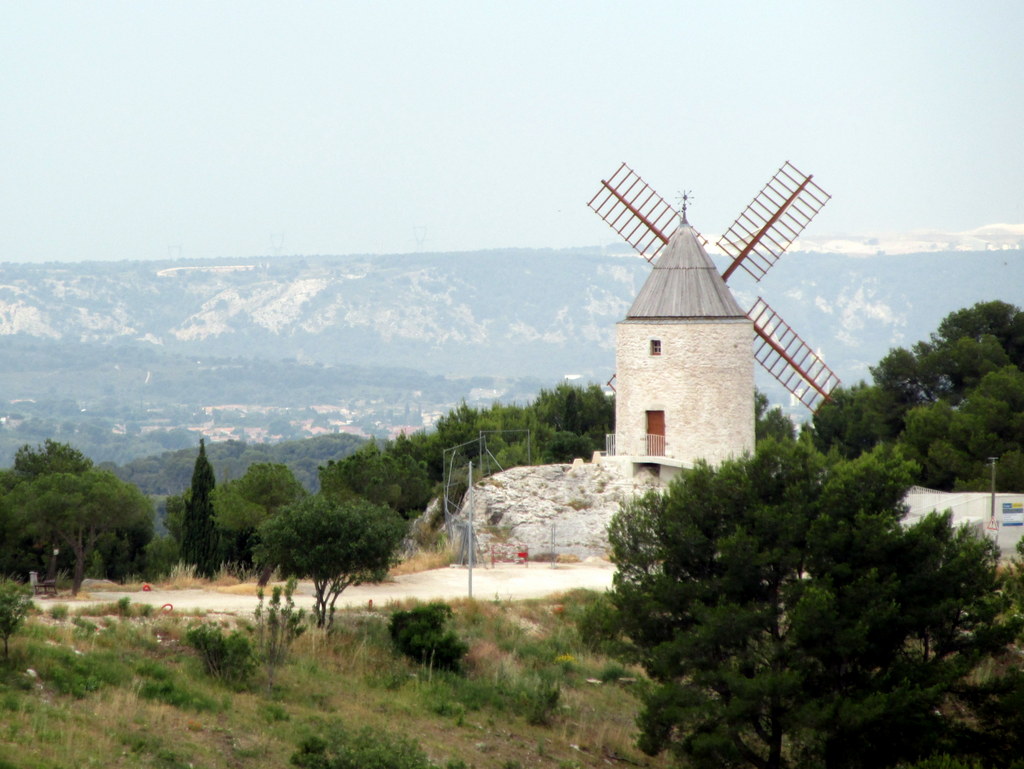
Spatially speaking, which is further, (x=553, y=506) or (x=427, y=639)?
(x=553, y=506)

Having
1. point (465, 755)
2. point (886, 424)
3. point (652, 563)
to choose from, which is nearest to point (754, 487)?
point (652, 563)

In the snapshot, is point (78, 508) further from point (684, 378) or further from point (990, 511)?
point (990, 511)

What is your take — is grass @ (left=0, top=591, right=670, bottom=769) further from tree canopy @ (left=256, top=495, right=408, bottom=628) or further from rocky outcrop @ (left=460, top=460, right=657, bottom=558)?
rocky outcrop @ (left=460, top=460, right=657, bottom=558)

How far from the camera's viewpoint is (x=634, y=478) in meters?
28.6

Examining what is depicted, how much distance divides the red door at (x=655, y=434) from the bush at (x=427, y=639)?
383 inches

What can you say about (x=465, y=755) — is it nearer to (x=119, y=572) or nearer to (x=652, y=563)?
(x=652, y=563)

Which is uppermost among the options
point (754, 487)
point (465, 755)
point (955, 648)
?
point (754, 487)

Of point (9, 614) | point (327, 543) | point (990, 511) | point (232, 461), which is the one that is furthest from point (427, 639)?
point (232, 461)

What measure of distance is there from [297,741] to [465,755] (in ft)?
6.75

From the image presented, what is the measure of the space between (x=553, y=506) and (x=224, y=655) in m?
12.3

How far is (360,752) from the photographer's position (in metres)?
14.5

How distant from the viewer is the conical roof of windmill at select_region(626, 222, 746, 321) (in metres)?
28.4

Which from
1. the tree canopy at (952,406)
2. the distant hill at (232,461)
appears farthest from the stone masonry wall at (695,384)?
the distant hill at (232,461)

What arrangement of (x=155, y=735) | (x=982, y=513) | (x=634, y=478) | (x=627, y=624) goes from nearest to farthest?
(x=155, y=735)
(x=627, y=624)
(x=982, y=513)
(x=634, y=478)
